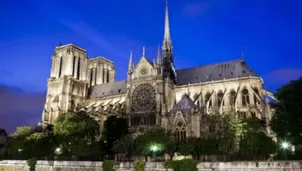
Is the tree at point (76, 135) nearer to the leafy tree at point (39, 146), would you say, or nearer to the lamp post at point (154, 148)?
the leafy tree at point (39, 146)

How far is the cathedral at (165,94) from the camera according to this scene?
4372 cm

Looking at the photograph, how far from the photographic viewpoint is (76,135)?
43500 millimetres

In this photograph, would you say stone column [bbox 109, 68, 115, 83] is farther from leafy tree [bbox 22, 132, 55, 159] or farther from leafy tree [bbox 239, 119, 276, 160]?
leafy tree [bbox 239, 119, 276, 160]

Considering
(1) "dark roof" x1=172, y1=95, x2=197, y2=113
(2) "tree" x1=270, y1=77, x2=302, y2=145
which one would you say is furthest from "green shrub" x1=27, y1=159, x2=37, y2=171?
(2) "tree" x1=270, y1=77, x2=302, y2=145

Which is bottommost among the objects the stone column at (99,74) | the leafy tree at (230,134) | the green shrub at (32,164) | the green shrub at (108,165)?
the green shrub at (32,164)

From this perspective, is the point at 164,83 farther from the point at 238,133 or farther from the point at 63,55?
the point at 63,55

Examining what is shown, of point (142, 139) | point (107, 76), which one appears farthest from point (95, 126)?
point (107, 76)

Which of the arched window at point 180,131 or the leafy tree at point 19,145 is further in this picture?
the leafy tree at point 19,145

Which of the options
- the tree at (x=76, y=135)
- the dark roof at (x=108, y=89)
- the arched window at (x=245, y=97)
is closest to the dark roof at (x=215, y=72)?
the arched window at (x=245, y=97)

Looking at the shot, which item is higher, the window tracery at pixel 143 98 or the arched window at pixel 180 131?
the window tracery at pixel 143 98

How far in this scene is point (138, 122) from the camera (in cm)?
5009

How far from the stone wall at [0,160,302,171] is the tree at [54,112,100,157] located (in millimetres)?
5566

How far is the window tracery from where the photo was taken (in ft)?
166

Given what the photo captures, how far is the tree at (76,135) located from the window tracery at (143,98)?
8130 mm
